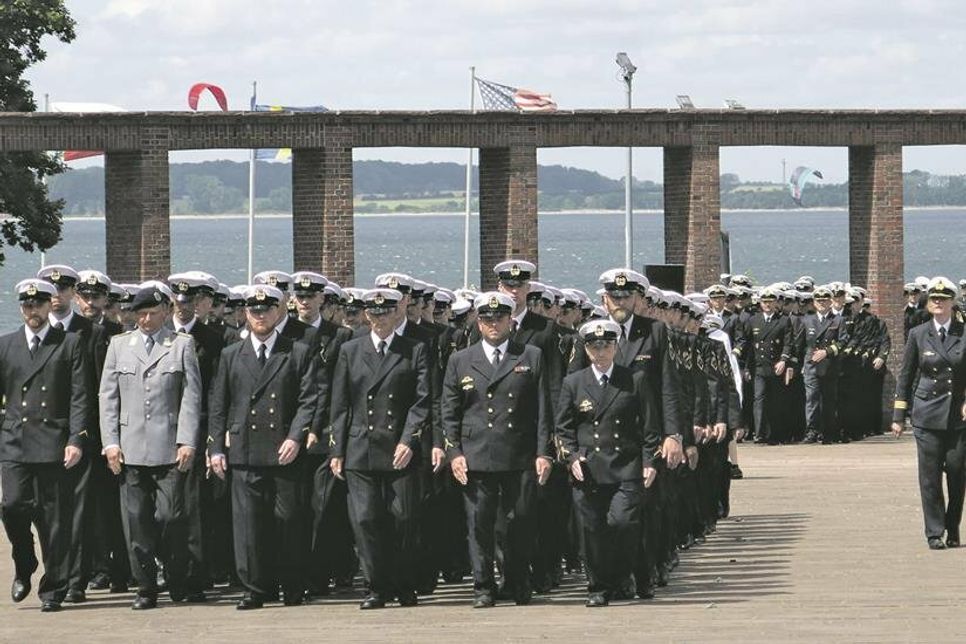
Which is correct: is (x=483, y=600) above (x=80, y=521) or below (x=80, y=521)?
below

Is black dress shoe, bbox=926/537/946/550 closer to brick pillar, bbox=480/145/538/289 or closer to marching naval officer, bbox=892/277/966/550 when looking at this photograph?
marching naval officer, bbox=892/277/966/550

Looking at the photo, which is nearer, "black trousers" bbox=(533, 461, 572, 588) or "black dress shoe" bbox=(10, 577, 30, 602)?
"black dress shoe" bbox=(10, 577, 30, 602)

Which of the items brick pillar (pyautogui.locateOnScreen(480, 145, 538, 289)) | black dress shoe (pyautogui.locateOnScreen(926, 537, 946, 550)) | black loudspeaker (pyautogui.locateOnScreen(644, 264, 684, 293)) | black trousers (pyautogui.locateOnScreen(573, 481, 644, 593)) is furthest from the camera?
brick pillar (pyautogui.locateOnScreen(480, 145, 538, 289))

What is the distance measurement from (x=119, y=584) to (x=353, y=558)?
1655mm

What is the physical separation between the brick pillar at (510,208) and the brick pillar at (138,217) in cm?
485

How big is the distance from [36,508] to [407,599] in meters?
2.61

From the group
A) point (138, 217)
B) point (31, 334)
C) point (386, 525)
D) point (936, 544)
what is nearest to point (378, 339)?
point (386, 525)

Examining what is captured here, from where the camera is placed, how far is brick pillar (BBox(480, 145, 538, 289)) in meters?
34.1

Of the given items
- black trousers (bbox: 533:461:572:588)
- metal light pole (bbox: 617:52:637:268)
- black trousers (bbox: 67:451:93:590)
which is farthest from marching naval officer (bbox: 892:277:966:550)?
metal light pole (bbox: 617:52:637:268)

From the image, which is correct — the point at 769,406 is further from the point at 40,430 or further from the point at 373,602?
the point at 40,430

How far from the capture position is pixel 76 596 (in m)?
15.5

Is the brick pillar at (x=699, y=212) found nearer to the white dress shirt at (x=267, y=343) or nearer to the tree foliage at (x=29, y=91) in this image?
the tree foliage at (x=29, y=91)

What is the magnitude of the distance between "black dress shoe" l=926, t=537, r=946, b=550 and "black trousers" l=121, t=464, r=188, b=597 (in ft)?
19.6

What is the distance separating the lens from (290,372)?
1531cm
